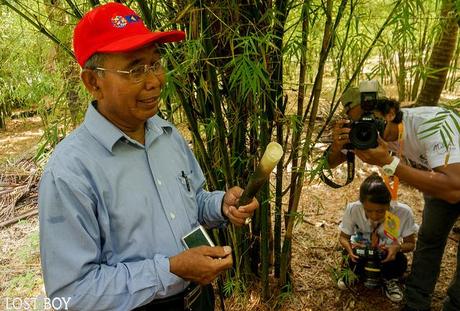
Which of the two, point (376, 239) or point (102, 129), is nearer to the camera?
point (102, 129)

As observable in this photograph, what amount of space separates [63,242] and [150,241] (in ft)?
0.75

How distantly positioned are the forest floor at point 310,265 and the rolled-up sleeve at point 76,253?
1.21 meters

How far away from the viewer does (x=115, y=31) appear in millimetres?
987

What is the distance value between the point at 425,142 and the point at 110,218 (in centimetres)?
128

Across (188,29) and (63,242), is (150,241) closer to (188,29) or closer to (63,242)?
(63,242)

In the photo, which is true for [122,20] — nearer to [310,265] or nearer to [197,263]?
[197,263]

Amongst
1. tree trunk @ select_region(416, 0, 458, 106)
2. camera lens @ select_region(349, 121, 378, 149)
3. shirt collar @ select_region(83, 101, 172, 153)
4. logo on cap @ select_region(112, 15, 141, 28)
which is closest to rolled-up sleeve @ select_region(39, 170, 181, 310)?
shirt collar @ select_region(83, 101, 172, 153)

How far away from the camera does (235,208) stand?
1.15 m

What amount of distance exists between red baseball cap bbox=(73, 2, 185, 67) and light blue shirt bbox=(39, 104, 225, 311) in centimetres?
17

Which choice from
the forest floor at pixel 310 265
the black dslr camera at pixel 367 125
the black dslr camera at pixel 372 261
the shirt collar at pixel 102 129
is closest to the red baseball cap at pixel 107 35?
the shirt collar at pixel 102 129

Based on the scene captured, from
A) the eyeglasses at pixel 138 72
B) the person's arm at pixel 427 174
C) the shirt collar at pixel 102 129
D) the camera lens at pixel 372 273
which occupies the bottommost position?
the camera lens at pixel 372 273

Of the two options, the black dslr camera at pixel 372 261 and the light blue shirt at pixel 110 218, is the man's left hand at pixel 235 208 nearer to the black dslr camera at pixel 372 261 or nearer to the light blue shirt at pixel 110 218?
the light blue shirt at pixel 110 218

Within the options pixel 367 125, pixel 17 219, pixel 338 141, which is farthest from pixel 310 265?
pixel 17 219

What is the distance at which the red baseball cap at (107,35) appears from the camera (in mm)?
956
